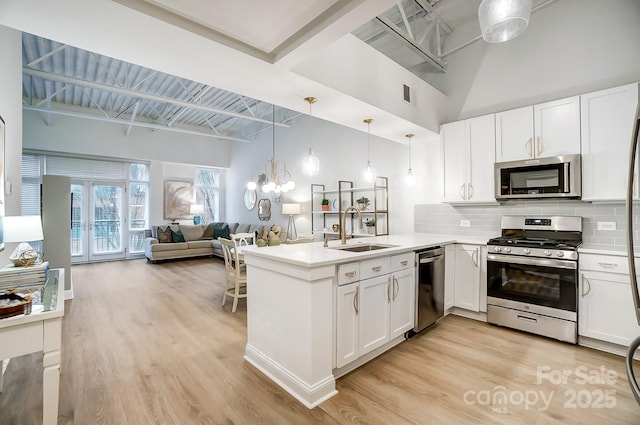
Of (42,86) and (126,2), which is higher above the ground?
(42,86)

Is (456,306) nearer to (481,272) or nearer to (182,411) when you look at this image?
(481,272)

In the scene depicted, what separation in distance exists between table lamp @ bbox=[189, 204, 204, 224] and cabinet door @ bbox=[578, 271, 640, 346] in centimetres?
881

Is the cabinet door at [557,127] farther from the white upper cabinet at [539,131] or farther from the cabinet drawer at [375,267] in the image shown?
the cabinet drawer at [375,267]

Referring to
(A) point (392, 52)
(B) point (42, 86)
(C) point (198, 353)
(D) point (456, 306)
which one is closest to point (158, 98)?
(B) point (42, 86)

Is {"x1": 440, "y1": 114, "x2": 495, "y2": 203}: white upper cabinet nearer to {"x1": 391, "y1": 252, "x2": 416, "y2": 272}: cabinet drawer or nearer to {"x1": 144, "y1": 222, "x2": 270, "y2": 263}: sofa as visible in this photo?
{"x1": 391, "y1": 252, "x2": 416, "y2": 272}: cabinet drawer

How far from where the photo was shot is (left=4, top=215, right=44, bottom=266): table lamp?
2.08 meters

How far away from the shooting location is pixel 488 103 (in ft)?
12.8

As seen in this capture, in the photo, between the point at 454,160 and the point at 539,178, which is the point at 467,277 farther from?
the point at 454,160

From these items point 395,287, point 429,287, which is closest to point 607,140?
point 429,287

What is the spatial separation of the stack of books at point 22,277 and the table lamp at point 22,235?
0.08 metres

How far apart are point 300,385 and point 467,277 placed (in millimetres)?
2479

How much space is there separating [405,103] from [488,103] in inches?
52.6

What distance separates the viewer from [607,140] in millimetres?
2830

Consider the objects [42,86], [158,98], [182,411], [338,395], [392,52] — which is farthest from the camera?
[42,86]
